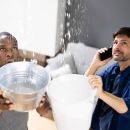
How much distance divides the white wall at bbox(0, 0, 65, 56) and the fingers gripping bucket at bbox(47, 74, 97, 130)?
5.16 ft

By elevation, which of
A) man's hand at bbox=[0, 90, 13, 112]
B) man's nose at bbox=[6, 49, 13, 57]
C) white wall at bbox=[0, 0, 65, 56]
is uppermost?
man's nose at bbox=[6, 49, 13, 57]

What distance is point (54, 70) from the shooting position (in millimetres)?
2793

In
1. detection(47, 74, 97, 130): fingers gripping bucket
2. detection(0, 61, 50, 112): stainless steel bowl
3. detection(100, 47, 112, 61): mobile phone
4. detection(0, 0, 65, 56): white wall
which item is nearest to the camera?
detection(0, 61, 50, 112): stainless steel bowl

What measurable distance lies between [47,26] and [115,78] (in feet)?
5.20

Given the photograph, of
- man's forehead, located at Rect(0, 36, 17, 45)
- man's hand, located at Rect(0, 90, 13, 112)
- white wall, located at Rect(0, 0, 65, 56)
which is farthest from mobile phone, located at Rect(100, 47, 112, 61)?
white wall, located at Rect(0, 0, 65, 56)

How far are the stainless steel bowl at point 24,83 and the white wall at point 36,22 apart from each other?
5.53ft

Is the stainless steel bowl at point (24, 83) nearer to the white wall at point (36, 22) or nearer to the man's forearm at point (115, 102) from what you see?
the man's forearm at point (115, 102)

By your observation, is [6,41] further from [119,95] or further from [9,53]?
[119,95]

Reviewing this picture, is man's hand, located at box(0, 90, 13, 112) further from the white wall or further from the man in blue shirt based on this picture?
the white wall

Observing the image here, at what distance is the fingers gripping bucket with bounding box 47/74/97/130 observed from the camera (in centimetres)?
132

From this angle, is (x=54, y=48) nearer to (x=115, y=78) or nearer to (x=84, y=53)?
(x=84, y=53)

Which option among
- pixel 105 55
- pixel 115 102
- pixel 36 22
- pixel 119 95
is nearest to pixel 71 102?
pixel 115 102

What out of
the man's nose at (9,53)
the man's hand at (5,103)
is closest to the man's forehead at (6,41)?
the man's nose at (9,53)

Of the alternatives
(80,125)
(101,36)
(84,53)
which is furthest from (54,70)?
(80,125)
